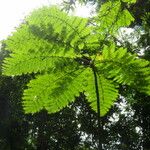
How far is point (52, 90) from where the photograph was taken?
7.32 feet

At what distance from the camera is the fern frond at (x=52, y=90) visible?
2.18 meters

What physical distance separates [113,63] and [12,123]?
2804cm

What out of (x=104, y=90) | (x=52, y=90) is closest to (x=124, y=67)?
(x=104, y=90)

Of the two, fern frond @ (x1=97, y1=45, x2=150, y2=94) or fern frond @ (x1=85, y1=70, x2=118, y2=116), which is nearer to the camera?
fern frond @ (x1=97, y1=45, x2=150, y2=94)

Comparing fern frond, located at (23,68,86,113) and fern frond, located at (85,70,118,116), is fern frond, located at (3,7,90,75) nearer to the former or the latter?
fern frond, located at (23,68,86,113)

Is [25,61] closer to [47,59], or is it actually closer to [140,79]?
[47,59]

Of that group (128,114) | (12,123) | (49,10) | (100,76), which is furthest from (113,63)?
(12,123)

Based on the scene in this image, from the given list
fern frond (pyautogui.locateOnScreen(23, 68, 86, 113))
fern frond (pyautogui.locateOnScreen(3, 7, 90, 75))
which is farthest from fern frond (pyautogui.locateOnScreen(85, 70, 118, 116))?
fern frond (pyautogui.locateOnScreen(3, 7, 90, 75))

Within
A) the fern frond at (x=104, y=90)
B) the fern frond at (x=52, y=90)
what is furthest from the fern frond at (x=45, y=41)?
the fern frond at (x=104, y=90)

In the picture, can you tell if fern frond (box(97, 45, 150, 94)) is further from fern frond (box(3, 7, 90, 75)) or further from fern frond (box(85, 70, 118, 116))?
fern frond (box(3, 7, 90, 75))

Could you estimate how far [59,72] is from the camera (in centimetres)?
226

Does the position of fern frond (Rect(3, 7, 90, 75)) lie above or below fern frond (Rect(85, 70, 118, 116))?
above

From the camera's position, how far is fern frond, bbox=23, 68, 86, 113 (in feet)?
7.16

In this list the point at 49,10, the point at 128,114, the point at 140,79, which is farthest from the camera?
the point at 128,114
